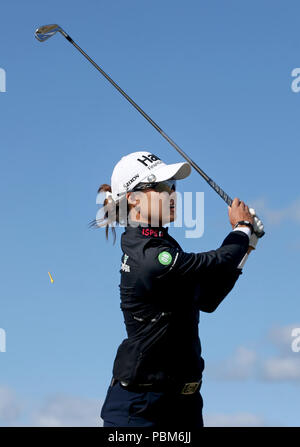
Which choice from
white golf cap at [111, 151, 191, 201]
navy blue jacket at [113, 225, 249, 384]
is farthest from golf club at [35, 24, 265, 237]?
navy blue jacket at [113, 225, 249, 384]

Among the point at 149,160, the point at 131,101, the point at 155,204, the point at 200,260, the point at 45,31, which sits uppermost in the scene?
the point at 45,31

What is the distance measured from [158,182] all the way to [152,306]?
1.45m

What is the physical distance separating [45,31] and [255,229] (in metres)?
4.65

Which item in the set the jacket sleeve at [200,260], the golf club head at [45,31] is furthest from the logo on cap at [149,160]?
the golf club head at [45,31]

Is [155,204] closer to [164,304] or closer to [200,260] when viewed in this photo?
[200,260]

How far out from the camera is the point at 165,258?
703 cm

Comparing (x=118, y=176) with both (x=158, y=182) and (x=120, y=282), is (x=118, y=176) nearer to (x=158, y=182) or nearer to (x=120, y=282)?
(x=158, y=182)

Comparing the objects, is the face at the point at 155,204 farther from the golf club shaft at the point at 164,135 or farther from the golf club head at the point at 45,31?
the golf club head at the point at 45,31

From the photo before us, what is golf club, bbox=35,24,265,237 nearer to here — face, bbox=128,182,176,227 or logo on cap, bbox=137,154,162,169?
logo on cap, bbox=137,154,162,169

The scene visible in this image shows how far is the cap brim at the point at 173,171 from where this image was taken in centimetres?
751

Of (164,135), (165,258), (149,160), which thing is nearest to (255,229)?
(165,258)

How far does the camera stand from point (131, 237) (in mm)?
7418

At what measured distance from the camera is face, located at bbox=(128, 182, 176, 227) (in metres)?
7.39
